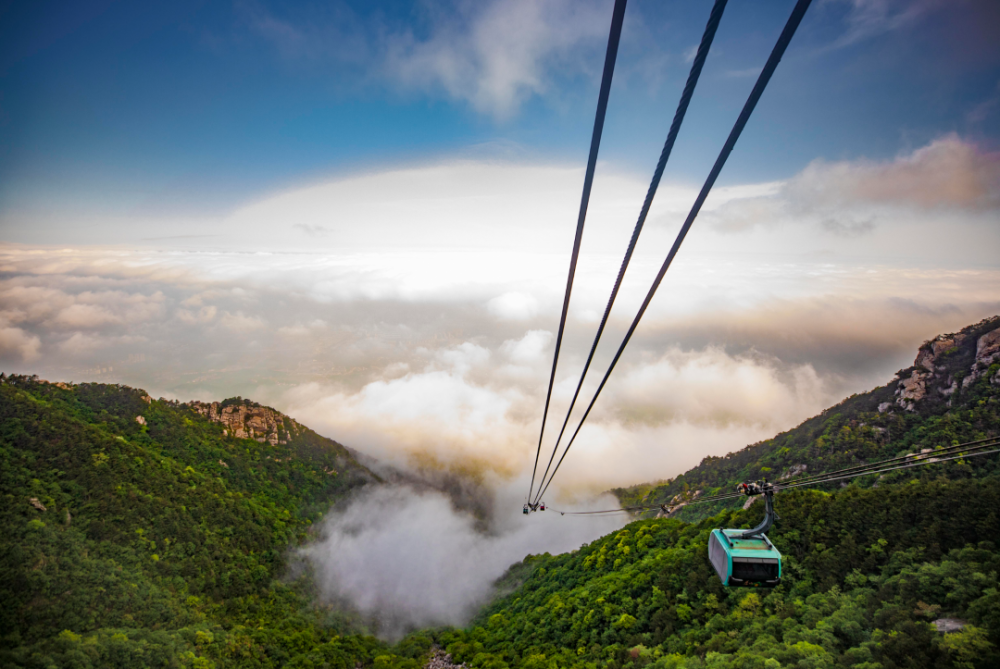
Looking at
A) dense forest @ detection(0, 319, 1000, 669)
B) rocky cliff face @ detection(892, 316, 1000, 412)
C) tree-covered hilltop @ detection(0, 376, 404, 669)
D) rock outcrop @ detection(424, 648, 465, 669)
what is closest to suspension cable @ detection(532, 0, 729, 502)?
dense forest @ detection(0, 319, 1000, 669)

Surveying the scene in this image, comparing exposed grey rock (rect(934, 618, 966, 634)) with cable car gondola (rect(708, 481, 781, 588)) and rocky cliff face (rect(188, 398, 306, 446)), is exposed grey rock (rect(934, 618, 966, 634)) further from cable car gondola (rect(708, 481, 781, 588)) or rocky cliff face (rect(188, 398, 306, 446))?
rocky cliff face (rect(188, 398, 306, 446))

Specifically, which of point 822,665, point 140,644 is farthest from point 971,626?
point 140,644

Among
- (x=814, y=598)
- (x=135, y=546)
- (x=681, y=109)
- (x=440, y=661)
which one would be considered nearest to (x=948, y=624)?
(x=814, y=598)

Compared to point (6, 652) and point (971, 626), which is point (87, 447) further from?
point (971, 626)

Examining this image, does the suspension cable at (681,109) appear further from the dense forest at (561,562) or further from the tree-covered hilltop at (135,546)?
the tree-covered hilltop at (135,546)

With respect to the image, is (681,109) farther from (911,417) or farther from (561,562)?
(911,417)

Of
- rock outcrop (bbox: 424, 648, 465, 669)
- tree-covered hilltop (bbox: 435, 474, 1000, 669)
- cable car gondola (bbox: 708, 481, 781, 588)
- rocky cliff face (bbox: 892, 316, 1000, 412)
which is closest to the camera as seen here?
cable car gondola (bbox: 708, 481, 781, 588)
